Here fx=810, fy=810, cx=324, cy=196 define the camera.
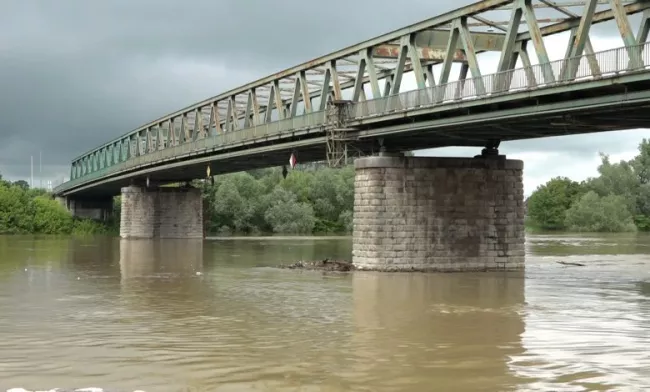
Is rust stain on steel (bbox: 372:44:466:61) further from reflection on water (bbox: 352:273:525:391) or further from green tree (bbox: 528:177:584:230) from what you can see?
green tree (bbox: 528:177:584:230)

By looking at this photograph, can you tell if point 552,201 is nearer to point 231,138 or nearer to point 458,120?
point 231,138

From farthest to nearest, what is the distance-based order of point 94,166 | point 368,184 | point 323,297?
point 94,166
point 368,184
point 323,297

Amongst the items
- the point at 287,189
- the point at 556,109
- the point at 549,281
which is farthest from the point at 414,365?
the point at 287,189

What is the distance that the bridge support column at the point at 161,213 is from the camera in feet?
284

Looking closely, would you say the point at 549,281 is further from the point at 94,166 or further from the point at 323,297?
the point at 94,166

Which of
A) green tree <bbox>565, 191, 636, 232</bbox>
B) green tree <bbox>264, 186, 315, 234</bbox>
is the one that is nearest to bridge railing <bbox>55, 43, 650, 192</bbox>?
green tree <bbox>264, 186, 315, 234</bbox>

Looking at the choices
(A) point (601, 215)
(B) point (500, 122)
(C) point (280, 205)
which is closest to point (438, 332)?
(B) point (500, 122)

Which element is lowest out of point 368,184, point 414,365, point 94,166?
point 414,365

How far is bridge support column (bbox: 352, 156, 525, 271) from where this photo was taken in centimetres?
3459

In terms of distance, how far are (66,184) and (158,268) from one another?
93938 millimetres

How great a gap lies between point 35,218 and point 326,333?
101 metres

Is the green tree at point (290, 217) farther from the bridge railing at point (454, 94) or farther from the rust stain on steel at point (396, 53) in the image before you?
the rust stain on steel at point (396, 53)

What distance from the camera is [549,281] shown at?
31000 millimetres

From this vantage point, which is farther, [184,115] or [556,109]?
[184,115]
